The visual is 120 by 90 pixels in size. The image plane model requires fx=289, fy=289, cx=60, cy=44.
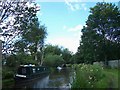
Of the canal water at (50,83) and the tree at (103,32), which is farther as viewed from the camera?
the tree at (103,32)

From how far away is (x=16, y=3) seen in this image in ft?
90.1

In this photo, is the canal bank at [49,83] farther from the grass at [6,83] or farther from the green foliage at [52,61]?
the green foliage at [52,61]

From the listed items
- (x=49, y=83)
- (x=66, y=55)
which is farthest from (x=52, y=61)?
(x=49, y=83)

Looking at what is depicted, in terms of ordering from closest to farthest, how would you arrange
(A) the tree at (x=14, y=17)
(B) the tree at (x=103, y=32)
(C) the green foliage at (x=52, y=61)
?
(A) the tree at (x=14, y=17), (B) the tree at (x=103, y=32), (C) the green foliage at (x=52, y=61)

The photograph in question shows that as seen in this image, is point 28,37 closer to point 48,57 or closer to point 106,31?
point 106,31

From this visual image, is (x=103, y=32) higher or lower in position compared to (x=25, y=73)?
higher

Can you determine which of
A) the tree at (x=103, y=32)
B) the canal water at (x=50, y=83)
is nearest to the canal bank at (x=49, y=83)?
the canal water at (x=50, y=83)

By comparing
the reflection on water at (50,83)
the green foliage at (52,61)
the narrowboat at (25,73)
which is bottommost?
the reflection on water at (50,83)

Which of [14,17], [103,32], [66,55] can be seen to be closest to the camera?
[14,17]

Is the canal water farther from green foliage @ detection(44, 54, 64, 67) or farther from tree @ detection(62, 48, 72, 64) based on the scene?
tree @ detection(62, 48, 72, 64)

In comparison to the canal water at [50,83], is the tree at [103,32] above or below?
above

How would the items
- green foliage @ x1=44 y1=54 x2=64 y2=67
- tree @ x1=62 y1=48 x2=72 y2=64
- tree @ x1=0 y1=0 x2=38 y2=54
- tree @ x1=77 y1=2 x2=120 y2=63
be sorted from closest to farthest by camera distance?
tree @ x1=0 y1=0 x2=38 y2=54
tree @ x1=77 y1=2 x2=120 y2=63
green foliage @ x1=44 y1=54 x2=64 y2=67
tree @ x1=62 y1=48 x2=72 y2=64

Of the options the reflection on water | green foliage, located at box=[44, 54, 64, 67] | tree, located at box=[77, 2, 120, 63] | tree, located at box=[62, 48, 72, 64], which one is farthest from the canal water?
tree, located at box=[62, 48, 72, 64]

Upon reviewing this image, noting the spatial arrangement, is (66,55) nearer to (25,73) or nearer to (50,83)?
(25,73)
